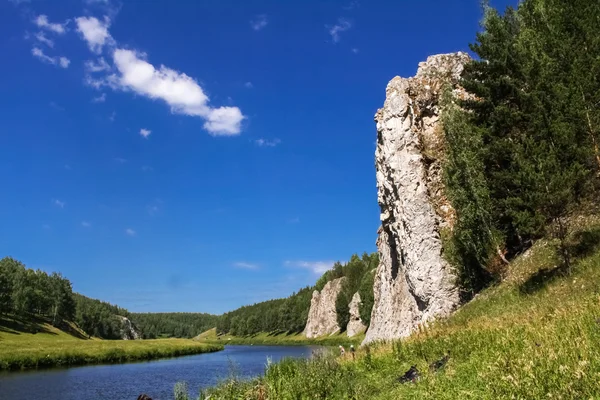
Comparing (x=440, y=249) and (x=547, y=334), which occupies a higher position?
(x=440, y=249)

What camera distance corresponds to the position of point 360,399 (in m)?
13.7

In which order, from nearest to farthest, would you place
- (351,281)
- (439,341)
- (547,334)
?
(547,334) < (439,341) < (351,281)

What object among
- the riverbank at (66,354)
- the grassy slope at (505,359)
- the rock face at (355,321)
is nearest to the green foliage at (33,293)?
the riverbank at (66,354)

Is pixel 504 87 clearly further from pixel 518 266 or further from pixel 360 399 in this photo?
pixel 360 399

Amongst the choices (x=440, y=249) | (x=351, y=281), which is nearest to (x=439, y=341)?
(x=440, y=249)

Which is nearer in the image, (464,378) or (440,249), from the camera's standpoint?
(464,378)

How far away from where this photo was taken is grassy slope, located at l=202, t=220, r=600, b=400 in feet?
24.5

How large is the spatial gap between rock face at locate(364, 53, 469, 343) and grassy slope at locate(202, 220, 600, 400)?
14897 millimetres

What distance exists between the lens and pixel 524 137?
25.9m

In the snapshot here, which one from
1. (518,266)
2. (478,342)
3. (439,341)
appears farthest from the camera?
(518,266)

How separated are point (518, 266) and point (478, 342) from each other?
19248mm

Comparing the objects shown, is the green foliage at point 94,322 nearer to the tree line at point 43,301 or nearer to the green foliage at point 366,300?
the tree line at point 43,301

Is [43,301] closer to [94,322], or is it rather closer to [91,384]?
[94,322]

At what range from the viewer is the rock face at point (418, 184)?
4456cm
